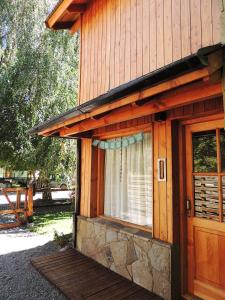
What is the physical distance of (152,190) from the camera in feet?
13.5

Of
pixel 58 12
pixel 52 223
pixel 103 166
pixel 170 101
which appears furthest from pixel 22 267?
pixel 58 12

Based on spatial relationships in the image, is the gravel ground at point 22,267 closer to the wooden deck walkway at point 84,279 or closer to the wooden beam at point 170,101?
the wooden deck walkway at point 84,279

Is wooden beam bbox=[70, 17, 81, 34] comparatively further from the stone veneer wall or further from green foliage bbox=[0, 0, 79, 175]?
the stone veneer wall

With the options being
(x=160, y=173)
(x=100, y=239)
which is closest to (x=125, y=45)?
(x=160, y=173)

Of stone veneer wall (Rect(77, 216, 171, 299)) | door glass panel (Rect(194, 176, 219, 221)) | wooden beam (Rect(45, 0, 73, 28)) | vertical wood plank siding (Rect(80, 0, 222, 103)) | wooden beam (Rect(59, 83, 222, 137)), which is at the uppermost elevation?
wooden beam (Rect(45, 0, 73, 28))

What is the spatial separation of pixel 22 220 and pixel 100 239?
178 inches

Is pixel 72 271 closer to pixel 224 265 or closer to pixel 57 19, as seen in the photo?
pixel 224 265

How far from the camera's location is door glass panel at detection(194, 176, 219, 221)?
347 centimetres

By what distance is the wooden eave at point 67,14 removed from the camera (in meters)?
6.17

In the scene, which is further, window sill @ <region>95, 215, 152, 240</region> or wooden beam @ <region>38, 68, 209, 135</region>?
window sill @ <region>95, 215, 152, 240</region>

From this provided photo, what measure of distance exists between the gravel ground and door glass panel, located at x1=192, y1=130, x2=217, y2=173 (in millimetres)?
2827

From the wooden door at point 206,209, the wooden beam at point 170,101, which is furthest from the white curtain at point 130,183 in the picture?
the wooden beam at point 170,101

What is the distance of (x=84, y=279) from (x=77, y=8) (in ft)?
20.2

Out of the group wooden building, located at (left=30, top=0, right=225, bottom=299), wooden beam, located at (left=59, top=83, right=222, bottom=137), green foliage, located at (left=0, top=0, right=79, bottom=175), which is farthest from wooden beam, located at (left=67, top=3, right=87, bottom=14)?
green foliage, located at (left=0, top=0, right=79, bottom=175)
